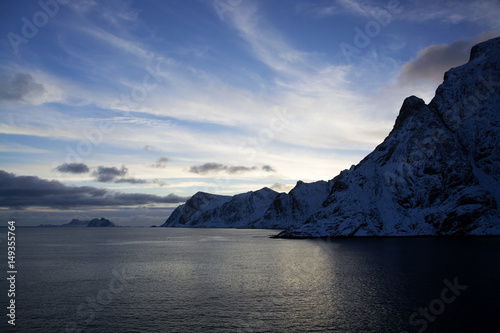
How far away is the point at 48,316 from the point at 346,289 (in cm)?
3992

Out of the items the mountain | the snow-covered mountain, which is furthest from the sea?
the mountain

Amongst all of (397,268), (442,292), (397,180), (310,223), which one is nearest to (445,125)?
(397,180)

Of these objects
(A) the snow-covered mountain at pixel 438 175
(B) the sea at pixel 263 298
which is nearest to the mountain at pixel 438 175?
(A) the snow-covered mountain at pixel 438 175

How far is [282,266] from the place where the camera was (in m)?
76.4

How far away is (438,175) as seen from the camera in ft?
569

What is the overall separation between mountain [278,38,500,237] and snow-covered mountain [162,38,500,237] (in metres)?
0.39

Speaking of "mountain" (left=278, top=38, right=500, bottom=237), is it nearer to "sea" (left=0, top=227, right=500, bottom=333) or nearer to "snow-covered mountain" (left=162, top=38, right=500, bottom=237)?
"snow-covered mountain" (left=162, top=38, right=500, bottom=237)

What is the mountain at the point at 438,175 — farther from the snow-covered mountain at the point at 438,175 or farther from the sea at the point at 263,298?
the sea at the point at 263,298

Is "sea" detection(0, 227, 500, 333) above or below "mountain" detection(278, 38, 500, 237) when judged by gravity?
below

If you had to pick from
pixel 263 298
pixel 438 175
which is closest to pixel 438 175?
pixel 438 175

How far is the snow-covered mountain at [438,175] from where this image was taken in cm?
15975

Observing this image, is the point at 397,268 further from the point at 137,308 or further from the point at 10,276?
the point at 10,276

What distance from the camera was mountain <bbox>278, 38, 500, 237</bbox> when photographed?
159750 mm

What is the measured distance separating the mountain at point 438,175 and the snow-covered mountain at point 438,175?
0.39m
